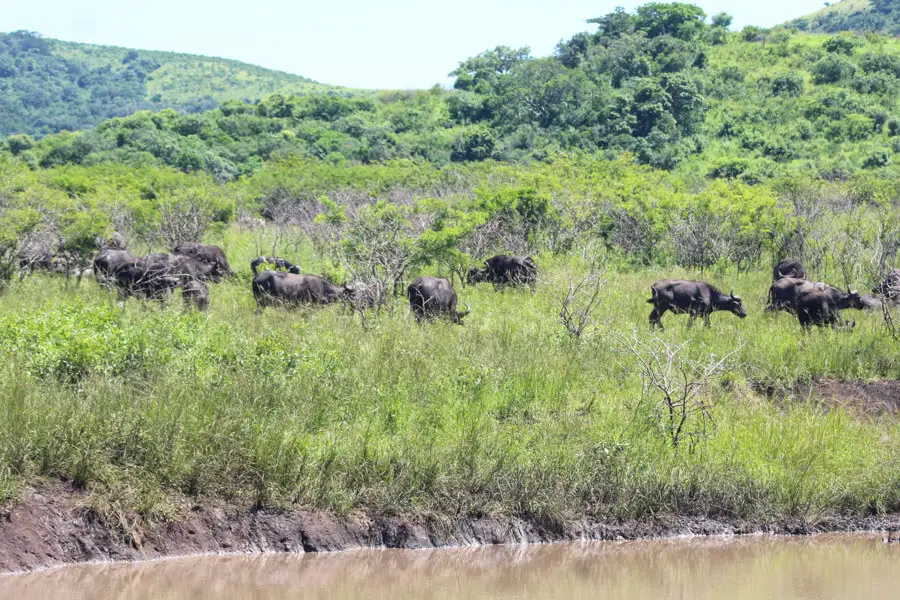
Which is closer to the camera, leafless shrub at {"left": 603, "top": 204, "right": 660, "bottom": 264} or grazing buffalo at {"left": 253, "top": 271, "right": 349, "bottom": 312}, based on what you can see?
grazing buffalo at {"left": 253, "top": 271, "right": 349, "bottom": 312}

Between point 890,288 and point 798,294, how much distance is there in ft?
5.21

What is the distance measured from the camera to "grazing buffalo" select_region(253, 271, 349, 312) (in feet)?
54.7

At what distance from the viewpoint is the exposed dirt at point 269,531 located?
8188 mm

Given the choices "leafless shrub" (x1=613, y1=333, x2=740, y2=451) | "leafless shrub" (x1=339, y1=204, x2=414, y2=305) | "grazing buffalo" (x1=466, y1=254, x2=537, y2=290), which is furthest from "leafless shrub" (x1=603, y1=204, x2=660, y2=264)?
"leafless shrub" (x1=613, y1=333, x2=740, y2=451)

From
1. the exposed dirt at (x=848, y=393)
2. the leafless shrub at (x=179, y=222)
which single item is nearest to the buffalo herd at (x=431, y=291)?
the exposed dirt at (x=848, y=393)

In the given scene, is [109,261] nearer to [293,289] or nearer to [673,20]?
[293,289]

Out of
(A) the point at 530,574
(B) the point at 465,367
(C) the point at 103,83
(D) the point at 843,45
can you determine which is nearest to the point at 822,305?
(B) the point at 465,367

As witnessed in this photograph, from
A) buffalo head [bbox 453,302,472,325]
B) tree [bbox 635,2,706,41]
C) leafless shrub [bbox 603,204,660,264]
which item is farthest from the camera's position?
tree [bbox 635,2,706,41]

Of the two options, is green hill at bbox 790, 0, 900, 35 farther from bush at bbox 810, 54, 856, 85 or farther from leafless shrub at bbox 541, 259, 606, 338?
leafless shrub at bbox 541, 259, 606, 338

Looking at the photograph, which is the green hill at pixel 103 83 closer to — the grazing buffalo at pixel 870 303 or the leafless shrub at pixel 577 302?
the leafless shrub at pixel 577 302

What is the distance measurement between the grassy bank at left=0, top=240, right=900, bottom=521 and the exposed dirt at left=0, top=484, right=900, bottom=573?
133 mm

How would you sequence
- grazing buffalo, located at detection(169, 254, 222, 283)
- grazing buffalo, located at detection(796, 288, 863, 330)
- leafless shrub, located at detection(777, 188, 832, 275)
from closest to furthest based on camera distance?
1. grazing buffalo, located at detection(796, 288, 863, 330)
2. grazing buffalo, located at detection(169, 254, 222, 283)
3. leafless shrub, located at detection(777, 188, 832, 275)

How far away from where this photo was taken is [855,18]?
107062 mm

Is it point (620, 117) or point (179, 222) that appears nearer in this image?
point (179, 222)
